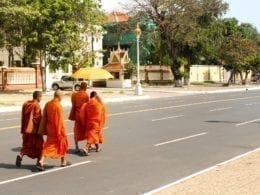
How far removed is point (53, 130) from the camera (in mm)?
11328

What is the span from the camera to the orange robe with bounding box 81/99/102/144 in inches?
530

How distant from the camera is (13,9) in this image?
42.1 meters

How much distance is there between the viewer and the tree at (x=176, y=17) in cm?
6631

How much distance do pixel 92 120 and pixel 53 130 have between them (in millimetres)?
2307

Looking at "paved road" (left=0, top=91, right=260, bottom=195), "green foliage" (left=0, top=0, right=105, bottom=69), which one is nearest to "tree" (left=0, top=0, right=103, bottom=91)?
"green foliage" (left=0, top=0, right=105, bottom=69)

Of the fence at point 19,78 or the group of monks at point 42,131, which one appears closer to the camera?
the group of monks at point 42,131

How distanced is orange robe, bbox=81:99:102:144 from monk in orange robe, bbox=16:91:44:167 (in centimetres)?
205

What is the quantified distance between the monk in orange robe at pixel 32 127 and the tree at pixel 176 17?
182 ft

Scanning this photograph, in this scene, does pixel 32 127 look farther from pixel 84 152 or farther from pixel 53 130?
pixel 84 152

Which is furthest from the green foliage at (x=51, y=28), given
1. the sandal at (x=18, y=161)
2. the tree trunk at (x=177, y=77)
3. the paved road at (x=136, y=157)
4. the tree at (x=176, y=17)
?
the sandal at (x=18, y=161)

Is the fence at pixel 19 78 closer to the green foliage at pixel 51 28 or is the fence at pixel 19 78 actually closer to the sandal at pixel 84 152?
the green foliage at pixel 51 28

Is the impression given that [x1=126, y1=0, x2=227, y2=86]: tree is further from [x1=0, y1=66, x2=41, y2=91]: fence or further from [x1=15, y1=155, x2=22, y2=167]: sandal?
[x1=15, y1=155, x2=22, y2=167]: sandal

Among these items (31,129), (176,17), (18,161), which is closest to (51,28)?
(176,17)

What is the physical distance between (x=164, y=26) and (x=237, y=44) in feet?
63.6
